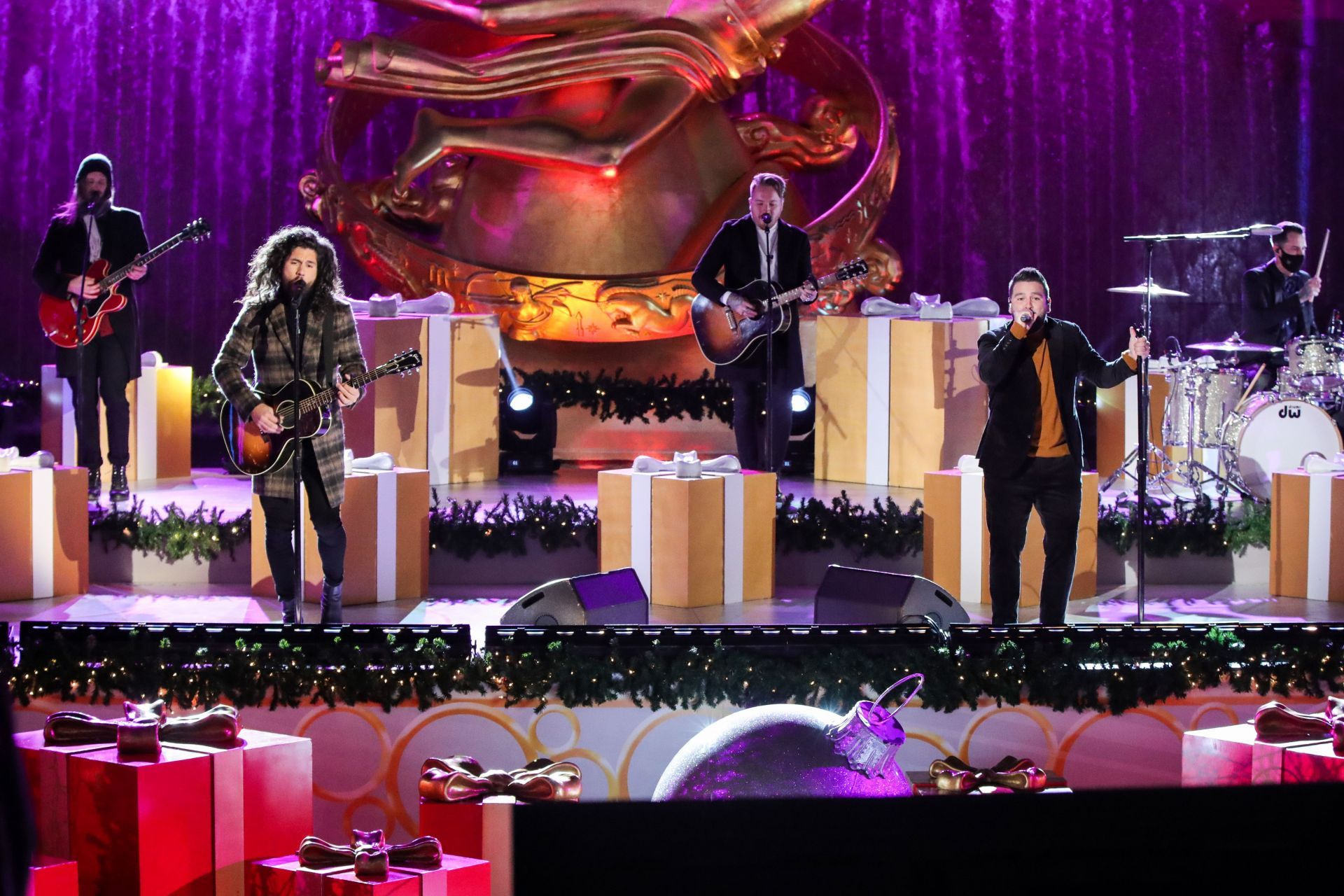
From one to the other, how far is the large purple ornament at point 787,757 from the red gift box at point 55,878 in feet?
3.79

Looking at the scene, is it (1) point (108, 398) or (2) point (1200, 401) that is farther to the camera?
(2) point (1200, 401)

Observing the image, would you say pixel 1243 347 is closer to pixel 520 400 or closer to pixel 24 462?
pixel 520 400

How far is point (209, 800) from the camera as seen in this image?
329cm

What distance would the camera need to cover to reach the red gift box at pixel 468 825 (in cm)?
329

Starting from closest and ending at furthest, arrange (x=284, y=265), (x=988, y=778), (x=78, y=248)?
(x=988, y=778)
(x=284, y=265)
(x=78, y=248)

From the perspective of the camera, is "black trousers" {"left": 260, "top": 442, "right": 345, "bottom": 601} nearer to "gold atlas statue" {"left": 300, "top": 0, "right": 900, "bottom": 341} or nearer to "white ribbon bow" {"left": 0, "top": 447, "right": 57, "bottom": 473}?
"white ribbon bow" {"left": 0, "top": 447, "right": 57, "bottom": 473}

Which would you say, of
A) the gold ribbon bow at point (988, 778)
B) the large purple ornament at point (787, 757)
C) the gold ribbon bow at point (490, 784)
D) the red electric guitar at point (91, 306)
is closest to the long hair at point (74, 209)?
the red electric guitar at point (91, 306)

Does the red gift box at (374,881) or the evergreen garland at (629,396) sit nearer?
the red gift box at (374,881)

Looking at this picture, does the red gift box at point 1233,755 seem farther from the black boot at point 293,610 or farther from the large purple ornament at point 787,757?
the black boot at point 293,610

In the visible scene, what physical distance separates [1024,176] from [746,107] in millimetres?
2311

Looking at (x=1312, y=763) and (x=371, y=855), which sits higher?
(x=1312, y=763)

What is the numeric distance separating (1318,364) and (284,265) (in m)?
5.96

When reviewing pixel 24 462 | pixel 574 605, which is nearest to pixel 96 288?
pixel 24 462

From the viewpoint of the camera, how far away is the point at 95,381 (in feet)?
23.8
